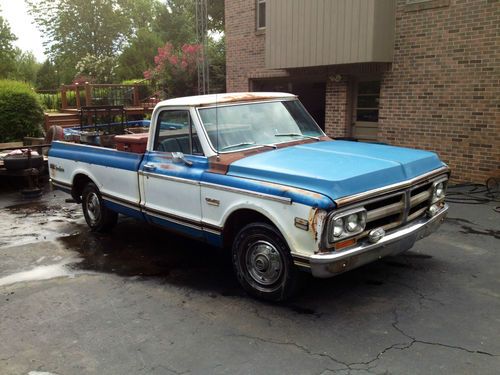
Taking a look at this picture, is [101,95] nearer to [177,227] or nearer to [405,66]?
[405,66]

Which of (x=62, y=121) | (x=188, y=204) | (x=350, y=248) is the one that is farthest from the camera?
(x=62, y=121)

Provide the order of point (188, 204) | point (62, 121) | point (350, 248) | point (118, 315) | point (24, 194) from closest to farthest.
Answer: point (350, 248)
point (118, 315)
point (188, 204)
point (24, 194)
point (62, 121)

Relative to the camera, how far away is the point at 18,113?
14.5 metres

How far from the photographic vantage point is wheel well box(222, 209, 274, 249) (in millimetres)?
4405

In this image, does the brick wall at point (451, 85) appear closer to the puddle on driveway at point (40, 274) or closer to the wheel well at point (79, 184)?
the wheel well at point (79, 184)

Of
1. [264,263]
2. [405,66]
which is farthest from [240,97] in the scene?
[405,66]

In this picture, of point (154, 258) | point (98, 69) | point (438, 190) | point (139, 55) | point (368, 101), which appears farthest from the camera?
point (139, 55)

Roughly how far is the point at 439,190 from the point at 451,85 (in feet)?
16.1

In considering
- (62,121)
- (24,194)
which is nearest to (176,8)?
(62,121)

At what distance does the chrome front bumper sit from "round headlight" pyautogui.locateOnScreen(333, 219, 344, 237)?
0.16 metres

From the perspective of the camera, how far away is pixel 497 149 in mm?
8469

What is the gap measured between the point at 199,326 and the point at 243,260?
0.77 m

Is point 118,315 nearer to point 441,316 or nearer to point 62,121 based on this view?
point 441,316

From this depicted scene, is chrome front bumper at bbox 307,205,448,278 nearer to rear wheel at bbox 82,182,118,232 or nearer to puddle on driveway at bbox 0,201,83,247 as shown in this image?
rear wheel at bbox 82,182,118,232
